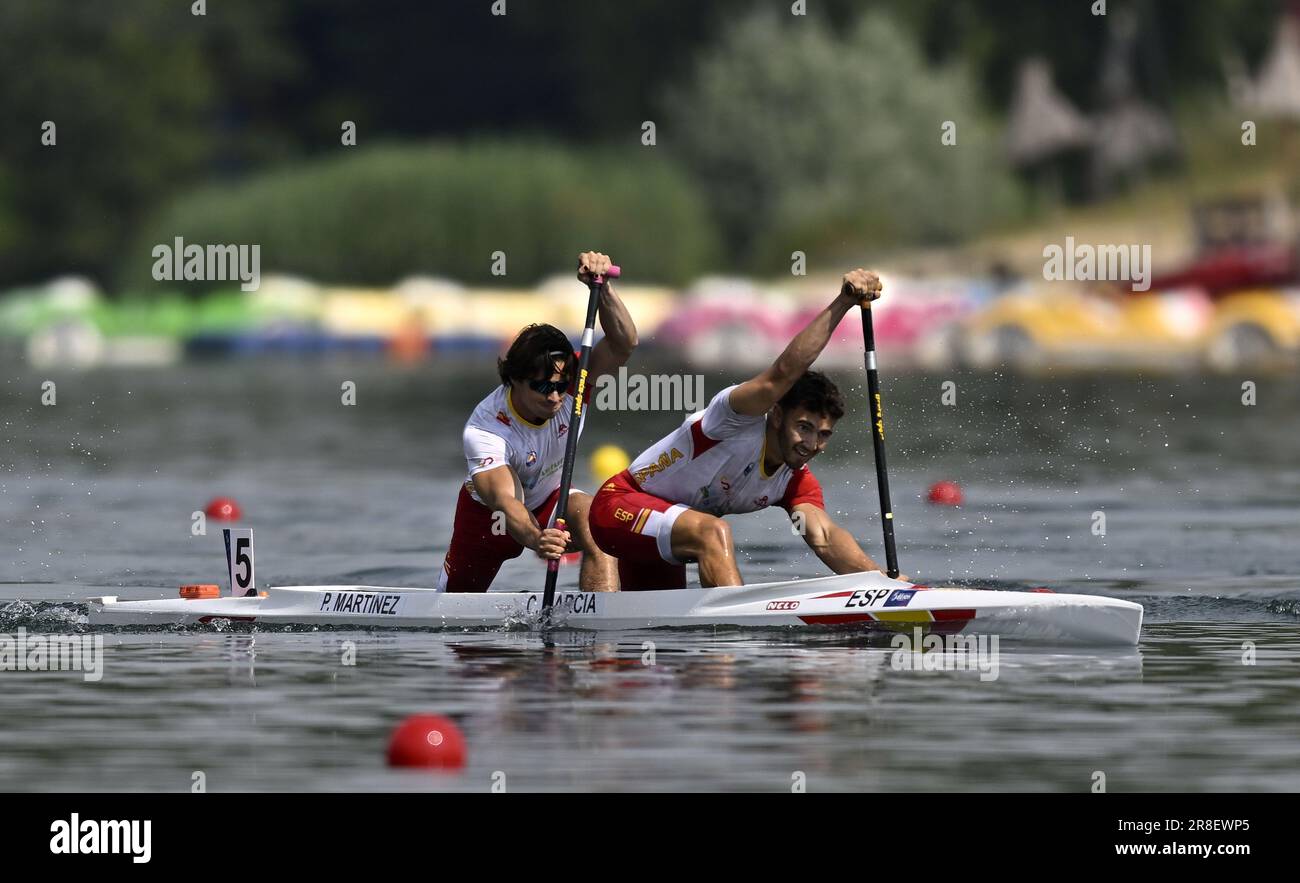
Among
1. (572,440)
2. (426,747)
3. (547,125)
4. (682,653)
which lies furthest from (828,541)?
(547,125)

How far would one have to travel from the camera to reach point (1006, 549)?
19.7 meters

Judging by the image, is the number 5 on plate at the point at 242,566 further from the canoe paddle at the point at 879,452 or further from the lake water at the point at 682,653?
the canoe paddle at the point at 879,452

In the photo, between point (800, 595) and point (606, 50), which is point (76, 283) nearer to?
point (606, 50)

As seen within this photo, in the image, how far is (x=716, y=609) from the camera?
14.0 meters

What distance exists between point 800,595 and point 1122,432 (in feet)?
65.8

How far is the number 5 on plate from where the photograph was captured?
608 inches

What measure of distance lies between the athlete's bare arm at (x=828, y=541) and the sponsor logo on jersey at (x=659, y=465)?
0.74 metres

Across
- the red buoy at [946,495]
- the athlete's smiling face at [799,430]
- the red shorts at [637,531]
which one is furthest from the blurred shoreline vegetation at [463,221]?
the athlete's smiling face at [799,430]

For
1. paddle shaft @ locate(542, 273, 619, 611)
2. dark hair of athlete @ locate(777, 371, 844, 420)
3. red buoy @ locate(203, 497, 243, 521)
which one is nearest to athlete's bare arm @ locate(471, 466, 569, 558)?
paddle shaft @ locate(542, 273, 619, 611)

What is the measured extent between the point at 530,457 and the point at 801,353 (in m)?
2.34
